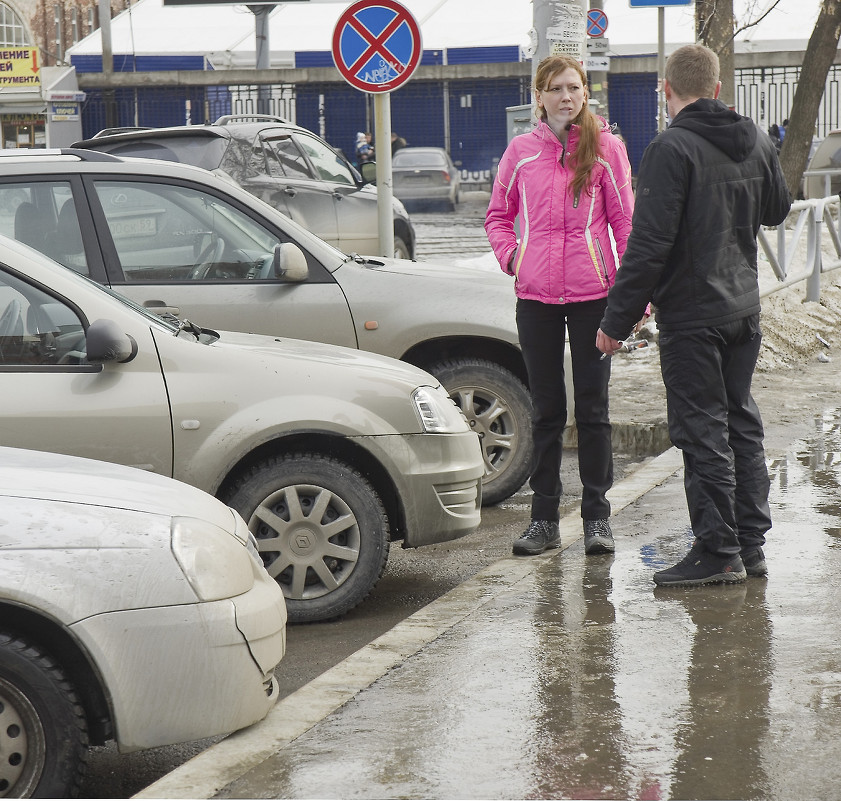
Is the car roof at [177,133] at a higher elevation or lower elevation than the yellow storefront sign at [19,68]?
lower

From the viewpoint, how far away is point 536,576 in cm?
492

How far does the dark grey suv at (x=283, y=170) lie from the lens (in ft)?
39.0

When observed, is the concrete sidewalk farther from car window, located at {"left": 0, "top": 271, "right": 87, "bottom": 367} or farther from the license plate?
the license plate

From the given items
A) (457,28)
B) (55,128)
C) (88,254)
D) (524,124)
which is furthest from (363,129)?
(88,254)

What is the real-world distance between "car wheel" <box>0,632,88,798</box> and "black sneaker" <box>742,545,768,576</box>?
8.94 feet

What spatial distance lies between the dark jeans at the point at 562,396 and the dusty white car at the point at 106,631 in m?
2.32

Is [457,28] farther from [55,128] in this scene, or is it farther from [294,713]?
[294,713]

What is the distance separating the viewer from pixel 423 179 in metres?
27.7

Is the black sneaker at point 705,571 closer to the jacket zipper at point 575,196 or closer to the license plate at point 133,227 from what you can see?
the jacket zipper at point 575,196

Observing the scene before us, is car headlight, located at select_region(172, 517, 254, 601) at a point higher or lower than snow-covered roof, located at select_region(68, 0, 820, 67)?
lower

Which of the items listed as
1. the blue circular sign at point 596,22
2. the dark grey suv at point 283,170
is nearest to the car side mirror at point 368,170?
the dark grey suv at point 283,170

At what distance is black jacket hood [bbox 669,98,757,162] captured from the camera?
447 centimetres

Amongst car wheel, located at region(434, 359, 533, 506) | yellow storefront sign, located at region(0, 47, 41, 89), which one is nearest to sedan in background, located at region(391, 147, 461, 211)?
yellow storefront sign, located at region(0, 47, 41, 89)

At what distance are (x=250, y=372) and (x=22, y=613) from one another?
1.73 m
